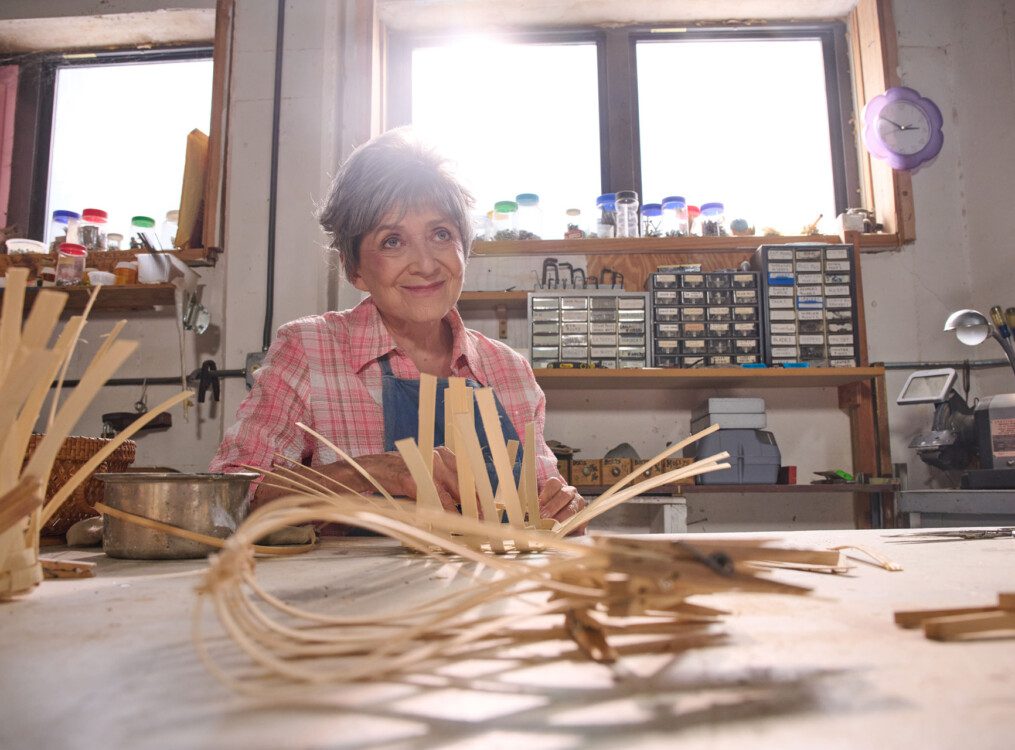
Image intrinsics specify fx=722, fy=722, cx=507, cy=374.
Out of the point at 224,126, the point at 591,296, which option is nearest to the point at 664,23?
the point at 591,296

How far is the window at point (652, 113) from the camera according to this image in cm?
310

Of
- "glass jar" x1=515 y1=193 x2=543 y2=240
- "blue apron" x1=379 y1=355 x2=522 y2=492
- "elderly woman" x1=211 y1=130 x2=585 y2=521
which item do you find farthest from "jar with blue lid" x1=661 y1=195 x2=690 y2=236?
"blue apron" x1=379 y1=355 x2=522 y2=492

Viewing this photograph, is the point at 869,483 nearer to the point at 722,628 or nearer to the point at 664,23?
the point at 664,23

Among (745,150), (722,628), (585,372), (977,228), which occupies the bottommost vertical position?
(722,628)

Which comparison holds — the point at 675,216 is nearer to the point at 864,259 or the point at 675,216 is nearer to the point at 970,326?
the point at 864,259

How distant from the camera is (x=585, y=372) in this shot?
2.52 m

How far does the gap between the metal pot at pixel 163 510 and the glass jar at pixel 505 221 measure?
90.5 inches

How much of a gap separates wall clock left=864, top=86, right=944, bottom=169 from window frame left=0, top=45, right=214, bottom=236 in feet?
9.08

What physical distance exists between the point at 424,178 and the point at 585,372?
44.5 inches

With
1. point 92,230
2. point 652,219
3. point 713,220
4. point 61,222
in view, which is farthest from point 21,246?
point 713,220

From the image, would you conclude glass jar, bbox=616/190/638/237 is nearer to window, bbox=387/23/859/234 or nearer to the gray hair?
window, bbox=387/23/859/234

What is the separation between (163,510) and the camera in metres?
0.71

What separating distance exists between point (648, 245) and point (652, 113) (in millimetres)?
709

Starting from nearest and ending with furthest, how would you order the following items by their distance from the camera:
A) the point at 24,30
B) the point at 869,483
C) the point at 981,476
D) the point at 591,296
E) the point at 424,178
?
the point at 424,178, the point at 981,476, the point at 869,483, the point at 591,296, the point at 24,30
